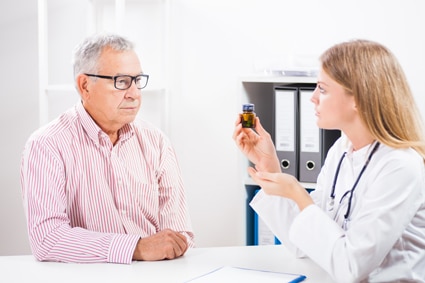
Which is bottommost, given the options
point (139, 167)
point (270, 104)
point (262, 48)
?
point (139, 167)

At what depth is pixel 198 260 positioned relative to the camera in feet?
6.89

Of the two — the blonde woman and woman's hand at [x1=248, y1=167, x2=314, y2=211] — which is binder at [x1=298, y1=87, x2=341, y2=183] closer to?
the blonde woman

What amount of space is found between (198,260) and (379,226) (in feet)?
1.86

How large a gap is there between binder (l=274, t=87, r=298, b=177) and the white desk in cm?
97

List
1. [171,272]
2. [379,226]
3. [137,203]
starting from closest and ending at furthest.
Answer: [379,226] < [171,272] < [137,203]

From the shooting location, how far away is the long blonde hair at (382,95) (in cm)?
191

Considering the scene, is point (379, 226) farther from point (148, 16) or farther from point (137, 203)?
point (148, 16)

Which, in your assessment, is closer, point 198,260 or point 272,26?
point 198,260

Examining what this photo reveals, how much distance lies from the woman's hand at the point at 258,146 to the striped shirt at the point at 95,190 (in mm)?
420

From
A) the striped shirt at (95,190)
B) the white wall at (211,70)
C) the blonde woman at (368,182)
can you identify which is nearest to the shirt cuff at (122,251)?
the striped shirt at (95,190)

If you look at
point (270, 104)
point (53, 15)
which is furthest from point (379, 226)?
point (53, 15)

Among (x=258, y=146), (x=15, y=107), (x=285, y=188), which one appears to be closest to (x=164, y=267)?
(x=285, y=188)

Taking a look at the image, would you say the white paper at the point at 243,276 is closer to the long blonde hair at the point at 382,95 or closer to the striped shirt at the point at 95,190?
the striped shirt at the point at 95,190

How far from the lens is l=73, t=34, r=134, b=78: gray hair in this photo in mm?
2537
